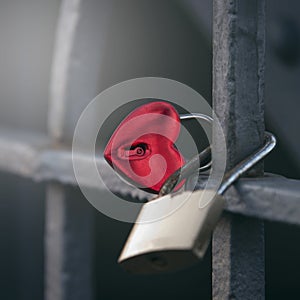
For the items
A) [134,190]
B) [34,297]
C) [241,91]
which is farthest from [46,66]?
[241,91]

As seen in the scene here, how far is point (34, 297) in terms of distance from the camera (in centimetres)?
221

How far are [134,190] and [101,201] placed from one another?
0.28 metres

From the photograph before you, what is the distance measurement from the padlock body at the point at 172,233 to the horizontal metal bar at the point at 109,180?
15 centimetres

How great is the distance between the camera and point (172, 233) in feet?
2.41

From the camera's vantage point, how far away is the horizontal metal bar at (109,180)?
91 cm

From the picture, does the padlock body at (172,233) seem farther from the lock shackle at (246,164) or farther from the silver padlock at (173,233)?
the lock shackle at (246,164)

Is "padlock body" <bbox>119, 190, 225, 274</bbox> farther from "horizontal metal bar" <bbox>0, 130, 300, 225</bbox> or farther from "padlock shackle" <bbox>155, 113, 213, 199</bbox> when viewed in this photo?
"horizontal metal bar" <bbox>0, 130, 300, 225</bbox>

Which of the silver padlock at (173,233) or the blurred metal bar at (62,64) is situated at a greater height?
the silver padlock at (173,233)

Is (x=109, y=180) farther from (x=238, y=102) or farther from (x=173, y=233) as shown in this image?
(x=173, y=233)

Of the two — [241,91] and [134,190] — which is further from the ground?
[241,91]

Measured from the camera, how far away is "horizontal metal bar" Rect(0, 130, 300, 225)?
0.91 metres

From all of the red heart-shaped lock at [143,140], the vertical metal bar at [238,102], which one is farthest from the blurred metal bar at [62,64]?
the red heart-shaped lock at [143,140]

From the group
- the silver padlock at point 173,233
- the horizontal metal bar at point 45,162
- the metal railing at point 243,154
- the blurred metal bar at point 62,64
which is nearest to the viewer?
the silver padlock at point 173,233

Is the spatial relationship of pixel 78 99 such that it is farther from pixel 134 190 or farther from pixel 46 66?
pixel 46 66
